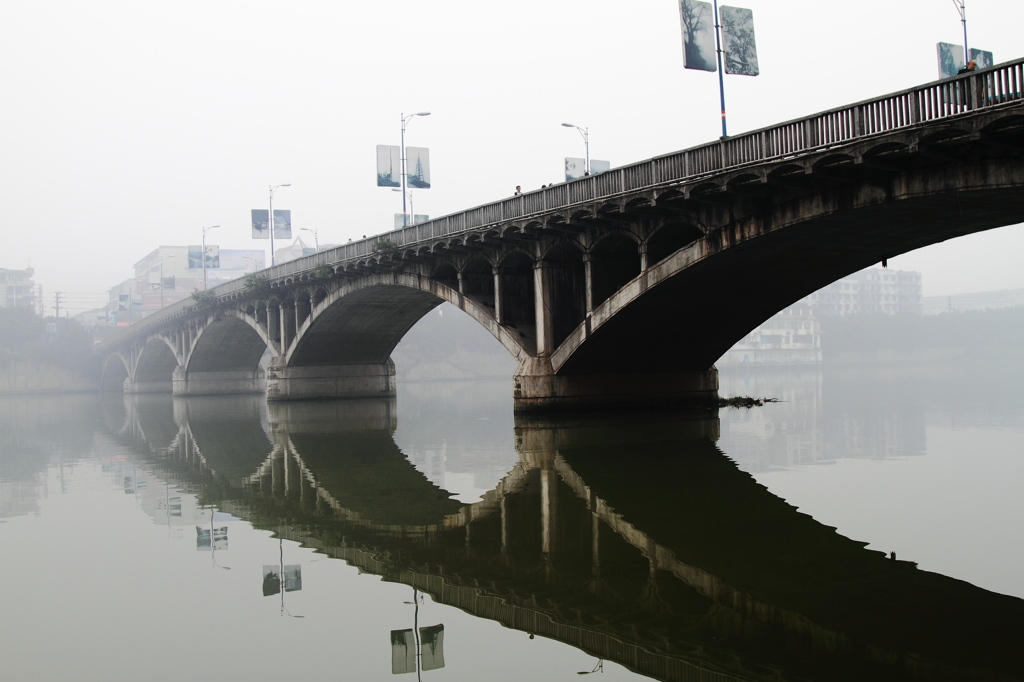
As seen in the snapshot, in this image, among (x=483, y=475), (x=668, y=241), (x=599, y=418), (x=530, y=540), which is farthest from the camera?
(x=599, y=418)

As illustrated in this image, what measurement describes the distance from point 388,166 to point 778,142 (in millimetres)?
34455

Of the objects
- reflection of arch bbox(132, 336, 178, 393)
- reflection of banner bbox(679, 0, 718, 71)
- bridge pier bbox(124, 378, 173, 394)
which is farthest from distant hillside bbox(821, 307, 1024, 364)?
reflection of banner bbox(679, 0, 718, 71)

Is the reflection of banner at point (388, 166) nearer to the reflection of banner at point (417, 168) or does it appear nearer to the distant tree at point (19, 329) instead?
the reflection of banner at point (417, 168)

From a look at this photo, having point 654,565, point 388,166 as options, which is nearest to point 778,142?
point 654,565

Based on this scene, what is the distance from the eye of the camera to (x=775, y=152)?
23.9 m

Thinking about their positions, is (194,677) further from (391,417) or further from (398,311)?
(398,311)

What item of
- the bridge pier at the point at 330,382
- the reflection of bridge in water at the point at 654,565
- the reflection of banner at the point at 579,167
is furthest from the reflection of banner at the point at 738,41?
the bridge pier at the point at 330,382

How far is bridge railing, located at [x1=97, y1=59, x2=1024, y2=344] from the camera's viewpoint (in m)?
19.1

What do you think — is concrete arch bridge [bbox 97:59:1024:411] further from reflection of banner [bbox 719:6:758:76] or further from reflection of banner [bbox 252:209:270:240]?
reflection of banner [bbox 252:209:270:240]

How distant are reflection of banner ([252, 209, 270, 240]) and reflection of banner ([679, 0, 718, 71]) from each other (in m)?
55.0

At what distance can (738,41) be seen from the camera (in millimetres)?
30312

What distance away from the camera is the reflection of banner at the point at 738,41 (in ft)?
98.7

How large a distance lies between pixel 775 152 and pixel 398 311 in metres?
37.2

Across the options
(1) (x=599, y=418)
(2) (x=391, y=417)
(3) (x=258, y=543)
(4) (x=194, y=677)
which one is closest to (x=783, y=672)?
(4) (x=194, y=677)
